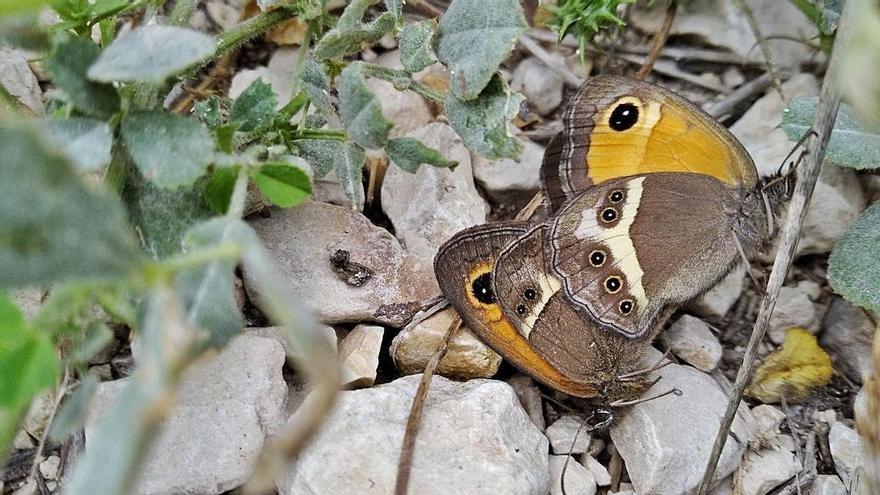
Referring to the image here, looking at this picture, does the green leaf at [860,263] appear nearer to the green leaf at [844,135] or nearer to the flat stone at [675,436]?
the green leaf at [844,135]

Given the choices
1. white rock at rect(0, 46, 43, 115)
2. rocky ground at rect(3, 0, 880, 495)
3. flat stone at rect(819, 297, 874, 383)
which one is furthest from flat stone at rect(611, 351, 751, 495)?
white rock at rect(0, 46, 43, 115)

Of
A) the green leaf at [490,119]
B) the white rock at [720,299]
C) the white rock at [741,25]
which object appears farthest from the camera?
the white rock at [741,25]

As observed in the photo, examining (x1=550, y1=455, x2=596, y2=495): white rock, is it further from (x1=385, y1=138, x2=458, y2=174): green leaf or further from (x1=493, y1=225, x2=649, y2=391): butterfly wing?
(x1=385, y1=138, x2=458, y2=174): green leaf

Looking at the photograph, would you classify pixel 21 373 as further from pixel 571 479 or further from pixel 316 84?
pixel 571 479

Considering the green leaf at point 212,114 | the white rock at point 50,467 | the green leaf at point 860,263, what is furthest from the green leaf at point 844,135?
the white rock at point 50,467

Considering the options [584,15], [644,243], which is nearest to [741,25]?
[584,15]

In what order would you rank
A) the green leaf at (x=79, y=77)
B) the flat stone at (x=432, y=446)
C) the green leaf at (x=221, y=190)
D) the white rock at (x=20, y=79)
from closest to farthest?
1. the green leaf at (x=79, y=77)
2. the green leaf at (x=221, y=190)
3. the flat stone at (x=432, y=446)
4. the white rock at (x=20, y=79)
